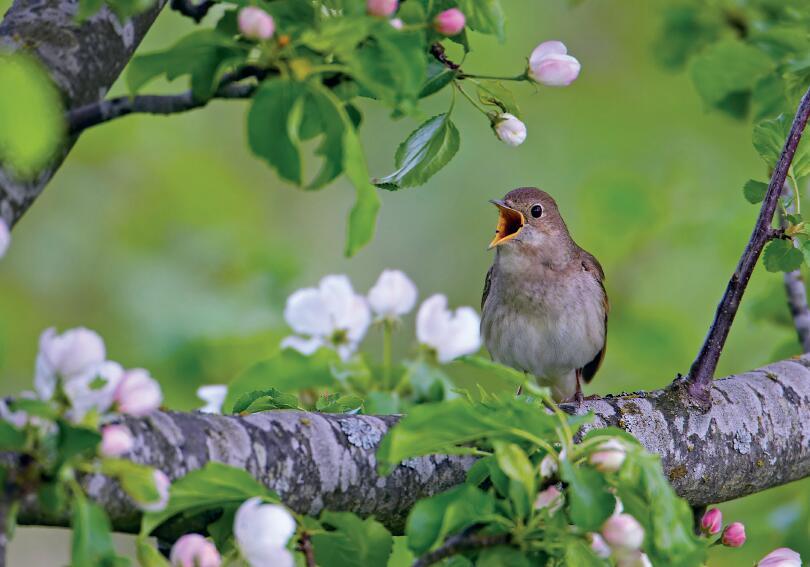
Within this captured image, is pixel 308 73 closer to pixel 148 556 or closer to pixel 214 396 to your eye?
pixel 148 556

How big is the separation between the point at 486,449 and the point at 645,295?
361 cm

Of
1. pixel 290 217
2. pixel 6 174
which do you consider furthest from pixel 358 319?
pixel 290 217

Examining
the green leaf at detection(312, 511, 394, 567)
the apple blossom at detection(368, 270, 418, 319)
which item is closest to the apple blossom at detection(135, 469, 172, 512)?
the green leaf at detection(312, 511, 394, 567)

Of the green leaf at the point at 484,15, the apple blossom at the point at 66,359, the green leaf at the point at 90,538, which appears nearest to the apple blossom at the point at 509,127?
the green leaf at the point at 484,15

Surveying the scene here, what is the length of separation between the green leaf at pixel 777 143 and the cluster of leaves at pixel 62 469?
1891mm

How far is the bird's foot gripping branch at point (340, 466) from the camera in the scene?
1627mm

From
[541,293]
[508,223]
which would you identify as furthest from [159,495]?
[508,223]

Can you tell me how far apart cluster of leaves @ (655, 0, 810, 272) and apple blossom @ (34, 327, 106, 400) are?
1.75 meters

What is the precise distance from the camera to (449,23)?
77.6 inches

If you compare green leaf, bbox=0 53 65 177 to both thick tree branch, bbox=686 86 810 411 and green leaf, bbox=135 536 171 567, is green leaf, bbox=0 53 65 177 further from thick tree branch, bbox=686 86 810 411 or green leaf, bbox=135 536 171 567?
thick tree branch, bbox=686 86 810 411

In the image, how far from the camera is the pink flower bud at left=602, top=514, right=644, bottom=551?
180 cm

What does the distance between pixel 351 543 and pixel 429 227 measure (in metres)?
6.26

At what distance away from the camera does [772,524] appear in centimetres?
433

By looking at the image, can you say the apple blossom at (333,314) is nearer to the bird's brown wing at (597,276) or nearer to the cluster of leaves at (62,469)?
the cluster of leaves at (62,469)
